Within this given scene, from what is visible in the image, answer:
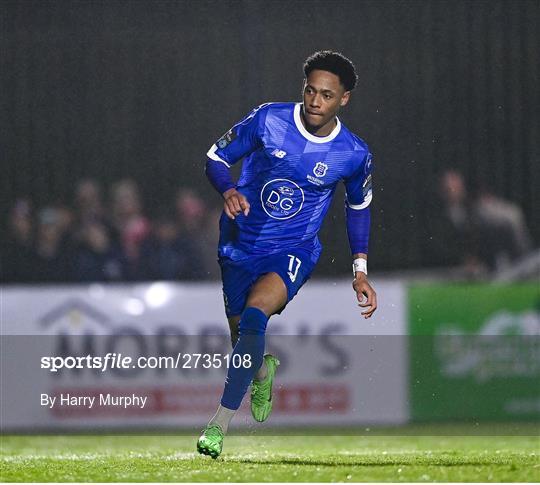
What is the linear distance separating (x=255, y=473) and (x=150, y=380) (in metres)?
5.08

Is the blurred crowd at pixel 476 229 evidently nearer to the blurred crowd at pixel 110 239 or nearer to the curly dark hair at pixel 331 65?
the blurred crowd at pixel 110 239

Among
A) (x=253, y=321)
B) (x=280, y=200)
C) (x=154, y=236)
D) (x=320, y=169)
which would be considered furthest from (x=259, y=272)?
(x=154, y=236)

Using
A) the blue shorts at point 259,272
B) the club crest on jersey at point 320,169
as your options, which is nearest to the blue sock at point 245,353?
the blue shorts at point 259,272

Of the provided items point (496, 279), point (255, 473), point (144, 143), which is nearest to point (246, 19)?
point (144, 143)

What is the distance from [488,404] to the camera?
38.9 feet

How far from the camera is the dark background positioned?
13.4 metres

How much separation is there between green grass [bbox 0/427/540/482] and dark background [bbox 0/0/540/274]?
3.91 m

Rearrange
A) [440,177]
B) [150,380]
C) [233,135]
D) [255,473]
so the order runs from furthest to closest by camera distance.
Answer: [440,177]
[150,380]
[233,135]
[255,473]

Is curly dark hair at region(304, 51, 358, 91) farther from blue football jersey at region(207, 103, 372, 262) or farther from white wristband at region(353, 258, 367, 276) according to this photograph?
white wristband at region(353, 258, 367, 276)

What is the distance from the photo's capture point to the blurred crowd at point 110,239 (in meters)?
12.4

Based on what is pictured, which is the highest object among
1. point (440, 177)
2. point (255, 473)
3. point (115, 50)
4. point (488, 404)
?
point (115, 50)

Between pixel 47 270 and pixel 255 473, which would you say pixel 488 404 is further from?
pixel 255 473

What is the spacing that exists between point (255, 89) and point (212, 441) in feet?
23.7

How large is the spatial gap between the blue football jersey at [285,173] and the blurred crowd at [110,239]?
16.4 ft
